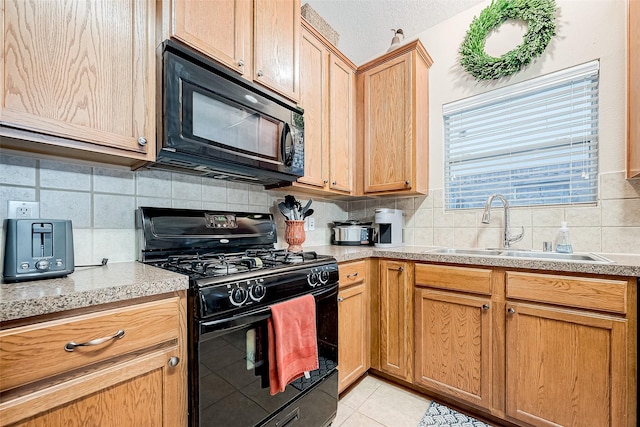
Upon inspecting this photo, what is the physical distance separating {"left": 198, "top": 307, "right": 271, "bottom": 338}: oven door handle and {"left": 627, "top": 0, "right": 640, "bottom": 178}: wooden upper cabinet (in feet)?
6.63

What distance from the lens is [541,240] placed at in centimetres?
185

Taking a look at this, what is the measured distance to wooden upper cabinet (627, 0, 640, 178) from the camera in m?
1.47

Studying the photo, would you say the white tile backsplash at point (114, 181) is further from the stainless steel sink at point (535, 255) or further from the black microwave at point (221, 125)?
the stainless steel sink at point (535, 255)

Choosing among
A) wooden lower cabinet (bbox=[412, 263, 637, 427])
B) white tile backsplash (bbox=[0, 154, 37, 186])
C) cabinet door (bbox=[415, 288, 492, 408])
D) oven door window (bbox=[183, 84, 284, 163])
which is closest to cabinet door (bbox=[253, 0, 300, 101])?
oven door window (bbox=[183, 84, 284, 163])

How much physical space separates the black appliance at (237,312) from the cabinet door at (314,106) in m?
0.62

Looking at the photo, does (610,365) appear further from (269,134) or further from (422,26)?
(422,26)

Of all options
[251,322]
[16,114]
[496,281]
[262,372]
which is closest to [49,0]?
[16,114]

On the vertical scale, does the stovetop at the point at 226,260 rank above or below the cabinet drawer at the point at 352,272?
above

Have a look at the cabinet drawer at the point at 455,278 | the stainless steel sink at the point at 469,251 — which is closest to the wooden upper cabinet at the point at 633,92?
the stainless steel sink at the point at 469,251

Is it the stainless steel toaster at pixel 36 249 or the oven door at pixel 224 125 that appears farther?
the oven door at pixel 224 125

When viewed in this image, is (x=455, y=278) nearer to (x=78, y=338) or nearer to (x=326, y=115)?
(x=326, y=115)

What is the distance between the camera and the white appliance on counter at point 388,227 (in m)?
2.25

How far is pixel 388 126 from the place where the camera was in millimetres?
2240

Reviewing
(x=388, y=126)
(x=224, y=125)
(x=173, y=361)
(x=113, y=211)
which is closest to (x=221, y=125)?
(x=224, y=125)
